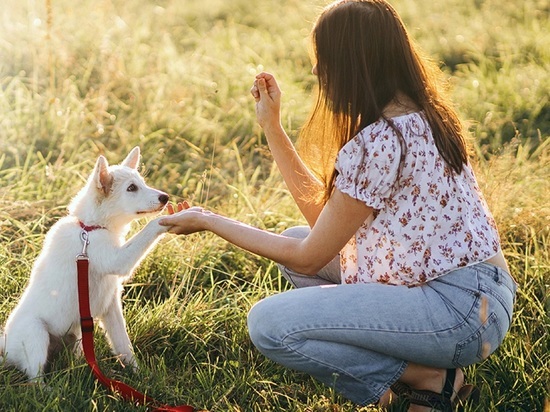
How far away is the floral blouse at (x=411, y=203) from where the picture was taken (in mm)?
2613

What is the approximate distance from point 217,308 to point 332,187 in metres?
1.07

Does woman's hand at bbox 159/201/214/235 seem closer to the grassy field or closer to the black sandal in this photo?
the grassy field

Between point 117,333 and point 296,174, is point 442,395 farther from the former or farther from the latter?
point 117,333

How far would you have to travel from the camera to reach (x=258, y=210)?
4.44 m

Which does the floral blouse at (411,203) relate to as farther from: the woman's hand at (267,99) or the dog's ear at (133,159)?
the dog's ear at (133,159)

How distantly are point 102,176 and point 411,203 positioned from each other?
120 cm

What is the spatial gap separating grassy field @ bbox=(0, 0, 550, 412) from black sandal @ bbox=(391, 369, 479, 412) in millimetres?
85

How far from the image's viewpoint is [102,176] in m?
3.17

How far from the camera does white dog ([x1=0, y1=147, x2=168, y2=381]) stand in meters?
3.06

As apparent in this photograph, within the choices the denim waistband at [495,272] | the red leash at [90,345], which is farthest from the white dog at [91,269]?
the denim waistband at [495,272]

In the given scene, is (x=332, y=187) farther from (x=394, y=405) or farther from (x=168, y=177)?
(x=168, y=177)

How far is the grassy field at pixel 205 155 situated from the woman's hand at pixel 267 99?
2.22 ft

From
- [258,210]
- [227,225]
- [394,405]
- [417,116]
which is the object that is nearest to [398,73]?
[417,116]

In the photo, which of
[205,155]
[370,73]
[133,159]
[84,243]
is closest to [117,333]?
[84,243]
